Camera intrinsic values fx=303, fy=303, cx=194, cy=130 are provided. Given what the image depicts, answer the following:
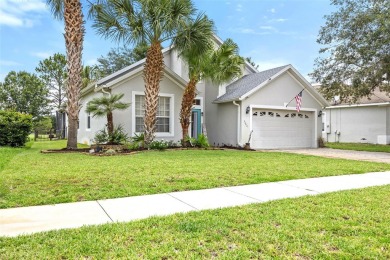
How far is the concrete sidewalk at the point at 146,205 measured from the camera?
3926mm

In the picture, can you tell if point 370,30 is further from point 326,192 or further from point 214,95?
point 326,192

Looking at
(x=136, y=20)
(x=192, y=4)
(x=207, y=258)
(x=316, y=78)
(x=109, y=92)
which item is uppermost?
(x=192, y=4)

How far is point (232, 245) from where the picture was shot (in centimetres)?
321

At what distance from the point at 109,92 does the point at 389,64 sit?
13.8 meters

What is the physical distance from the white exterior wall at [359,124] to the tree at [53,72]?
1139 inches

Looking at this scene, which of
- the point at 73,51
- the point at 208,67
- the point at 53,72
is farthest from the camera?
the point at 53,72

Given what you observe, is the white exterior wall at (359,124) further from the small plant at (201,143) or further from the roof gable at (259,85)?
the small plant at (201,143)

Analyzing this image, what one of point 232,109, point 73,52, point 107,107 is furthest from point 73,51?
point 232,109

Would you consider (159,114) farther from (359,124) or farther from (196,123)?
(359,124)

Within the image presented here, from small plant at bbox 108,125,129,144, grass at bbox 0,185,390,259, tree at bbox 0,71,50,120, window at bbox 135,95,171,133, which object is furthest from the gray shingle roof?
tree at bbox 0,71,50,120

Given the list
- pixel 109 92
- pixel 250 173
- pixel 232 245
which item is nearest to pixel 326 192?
pixel 250 173

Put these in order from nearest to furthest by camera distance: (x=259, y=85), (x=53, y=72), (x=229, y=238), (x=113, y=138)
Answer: (x=229, y=238) < (x=113, y=138) < (x=259, y=85) < (x=53, y=72)

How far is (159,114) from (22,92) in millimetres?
24914

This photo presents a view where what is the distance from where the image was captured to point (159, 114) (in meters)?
16.1
